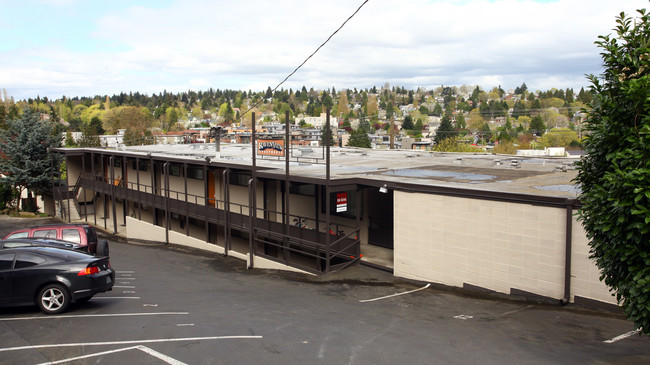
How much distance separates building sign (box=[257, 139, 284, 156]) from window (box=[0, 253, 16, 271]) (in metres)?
13.2

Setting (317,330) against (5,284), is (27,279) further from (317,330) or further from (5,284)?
(317,330)

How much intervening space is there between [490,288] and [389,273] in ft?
12.5

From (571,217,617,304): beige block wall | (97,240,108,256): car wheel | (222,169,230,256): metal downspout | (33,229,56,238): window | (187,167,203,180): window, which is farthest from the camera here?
(187,167,203,180): window

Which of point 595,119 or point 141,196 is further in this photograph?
point 141,196

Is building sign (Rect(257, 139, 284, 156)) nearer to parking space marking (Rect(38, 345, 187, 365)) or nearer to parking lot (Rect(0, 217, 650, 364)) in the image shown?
parking lot (Rect(0, 217, 650, 364))

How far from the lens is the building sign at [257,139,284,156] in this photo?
2296 centimetres

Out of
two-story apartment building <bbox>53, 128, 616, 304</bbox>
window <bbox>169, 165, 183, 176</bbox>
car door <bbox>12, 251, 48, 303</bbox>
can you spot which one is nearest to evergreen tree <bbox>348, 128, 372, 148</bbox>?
window <bbox>169, 165, 183, 176</bbox>

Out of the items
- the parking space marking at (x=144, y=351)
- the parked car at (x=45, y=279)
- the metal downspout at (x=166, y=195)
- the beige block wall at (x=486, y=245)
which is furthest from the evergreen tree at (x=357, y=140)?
the parking space marking at (x=144, y=351)

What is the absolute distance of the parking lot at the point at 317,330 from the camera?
8250 mm

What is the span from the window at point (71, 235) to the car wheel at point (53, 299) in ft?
22.2

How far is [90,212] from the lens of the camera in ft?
131

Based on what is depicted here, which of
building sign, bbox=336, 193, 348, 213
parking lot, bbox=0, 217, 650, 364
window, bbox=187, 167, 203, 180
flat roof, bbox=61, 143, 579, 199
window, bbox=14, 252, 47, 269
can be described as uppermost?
flat roof, bbox=61, 143, 579, 199

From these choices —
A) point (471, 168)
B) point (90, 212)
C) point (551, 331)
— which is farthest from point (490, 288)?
point (90, 212)

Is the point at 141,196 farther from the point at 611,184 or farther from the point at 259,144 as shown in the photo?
the point at 611,184
